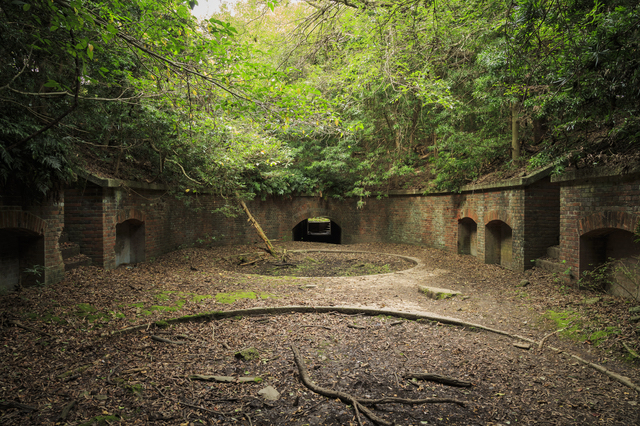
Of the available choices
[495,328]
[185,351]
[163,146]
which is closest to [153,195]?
[163,146]

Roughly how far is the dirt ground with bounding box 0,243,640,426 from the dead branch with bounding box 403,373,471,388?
5 cm

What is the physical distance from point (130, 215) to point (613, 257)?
411 inches

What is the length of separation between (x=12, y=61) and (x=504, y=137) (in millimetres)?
11087

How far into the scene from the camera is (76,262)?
709 centimetres

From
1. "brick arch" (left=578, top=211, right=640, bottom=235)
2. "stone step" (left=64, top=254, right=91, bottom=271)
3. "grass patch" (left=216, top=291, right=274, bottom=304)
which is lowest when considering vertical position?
"grass patch" (left=216, top=291, right=274, bottom=304)

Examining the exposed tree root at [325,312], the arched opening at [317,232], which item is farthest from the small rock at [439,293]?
the arched opening at [317,232]

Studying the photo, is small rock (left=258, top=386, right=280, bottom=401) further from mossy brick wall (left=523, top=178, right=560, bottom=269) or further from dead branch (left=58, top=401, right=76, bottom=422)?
mossy brick wall (left=523, top=178, right=560, bottom=269)

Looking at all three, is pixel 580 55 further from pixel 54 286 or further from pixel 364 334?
pixel 54 286

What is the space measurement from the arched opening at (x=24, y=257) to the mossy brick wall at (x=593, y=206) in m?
9.36

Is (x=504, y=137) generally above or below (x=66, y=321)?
above

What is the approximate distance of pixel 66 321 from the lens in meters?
4.42

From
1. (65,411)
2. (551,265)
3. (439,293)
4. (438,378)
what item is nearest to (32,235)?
(65,411)

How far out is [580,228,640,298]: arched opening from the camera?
5406 millimetres

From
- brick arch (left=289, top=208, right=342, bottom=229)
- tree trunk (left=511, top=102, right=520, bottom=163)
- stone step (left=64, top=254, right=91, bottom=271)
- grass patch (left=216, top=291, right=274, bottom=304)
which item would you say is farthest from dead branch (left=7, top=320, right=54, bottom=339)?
brick arch (left=289, top=208, right=342, bottom=229)
